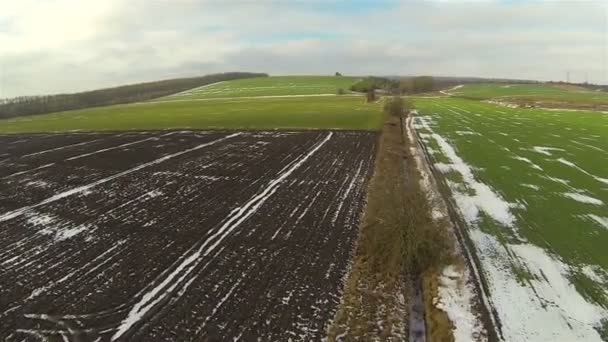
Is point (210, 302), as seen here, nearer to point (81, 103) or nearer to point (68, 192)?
point (68, 192)

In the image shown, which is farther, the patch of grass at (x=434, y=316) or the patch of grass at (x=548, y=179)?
the patch of grass at (x=548, y=179)

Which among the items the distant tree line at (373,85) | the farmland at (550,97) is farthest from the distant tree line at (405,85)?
the farmland at (550,97)

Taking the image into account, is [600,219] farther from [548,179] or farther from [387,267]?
[387,267]

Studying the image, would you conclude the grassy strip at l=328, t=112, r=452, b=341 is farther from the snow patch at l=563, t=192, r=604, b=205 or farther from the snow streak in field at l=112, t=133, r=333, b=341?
the snow patch at l=563, t=192, r=604, b=205

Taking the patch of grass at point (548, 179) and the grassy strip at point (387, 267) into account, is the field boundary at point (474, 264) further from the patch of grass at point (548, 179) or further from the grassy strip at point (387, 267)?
the patch of grass at point (548, 179)

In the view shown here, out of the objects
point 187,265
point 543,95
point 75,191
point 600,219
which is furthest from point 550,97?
point 187,265

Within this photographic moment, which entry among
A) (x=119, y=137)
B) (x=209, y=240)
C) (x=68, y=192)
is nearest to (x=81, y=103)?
(x=119, y=137)
